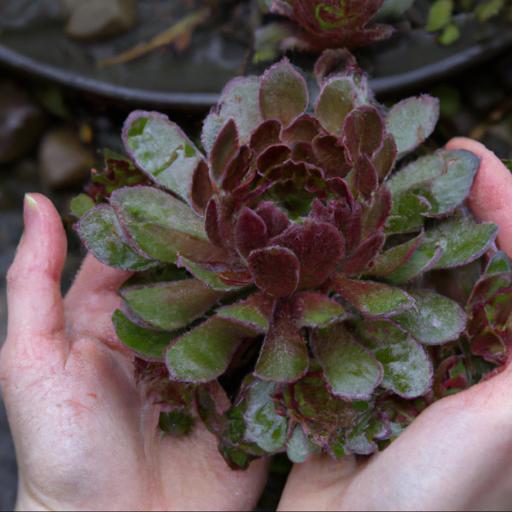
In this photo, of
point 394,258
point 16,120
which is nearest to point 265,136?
point 394,258

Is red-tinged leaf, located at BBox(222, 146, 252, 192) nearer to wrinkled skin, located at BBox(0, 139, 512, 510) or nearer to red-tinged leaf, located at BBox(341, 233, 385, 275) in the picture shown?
red-tinged leaf, located at BBox(341, 233, 385, 275)

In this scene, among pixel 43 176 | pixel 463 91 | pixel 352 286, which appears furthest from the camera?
pixel 43 176

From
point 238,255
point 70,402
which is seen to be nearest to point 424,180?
point 238,255

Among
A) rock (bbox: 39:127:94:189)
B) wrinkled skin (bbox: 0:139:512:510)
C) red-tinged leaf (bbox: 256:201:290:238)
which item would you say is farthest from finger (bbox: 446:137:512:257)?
rock (bbox: 39:127:94:189)

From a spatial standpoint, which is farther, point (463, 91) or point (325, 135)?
point (463, 91)

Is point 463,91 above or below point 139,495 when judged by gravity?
above

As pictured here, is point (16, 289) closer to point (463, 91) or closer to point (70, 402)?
point (70, 402)
